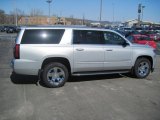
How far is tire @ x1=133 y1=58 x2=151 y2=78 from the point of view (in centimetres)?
909

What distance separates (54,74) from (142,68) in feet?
11.4

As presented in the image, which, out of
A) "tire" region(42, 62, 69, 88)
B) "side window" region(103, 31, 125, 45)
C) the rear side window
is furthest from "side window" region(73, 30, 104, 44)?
"tire" region(42, 62, 69, 88)

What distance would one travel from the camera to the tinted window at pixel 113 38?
27.7 feet

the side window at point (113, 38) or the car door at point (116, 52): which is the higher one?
the side window at point (113, 38)

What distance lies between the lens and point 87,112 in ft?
18.3

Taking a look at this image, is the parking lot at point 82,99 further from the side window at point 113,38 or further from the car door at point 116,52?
the side window at point 113,38

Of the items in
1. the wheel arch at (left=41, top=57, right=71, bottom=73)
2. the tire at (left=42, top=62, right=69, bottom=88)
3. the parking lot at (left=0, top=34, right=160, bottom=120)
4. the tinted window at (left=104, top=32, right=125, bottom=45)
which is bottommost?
the parking lot at (left=0, top=34, right=160, bottom=120)

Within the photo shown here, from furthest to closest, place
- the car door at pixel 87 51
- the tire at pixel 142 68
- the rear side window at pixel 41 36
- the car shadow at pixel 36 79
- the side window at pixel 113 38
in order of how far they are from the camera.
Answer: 1. the tire at pixel 142 68
2. the side window at pixel 113 38
3. the car shadow at pixel 36 79
4. the car door at pixel 87 51
5. the rear side window at pixel 41 36

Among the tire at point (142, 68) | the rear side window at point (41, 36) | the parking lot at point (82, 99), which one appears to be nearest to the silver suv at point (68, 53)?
the rear side window at point (41, 36)

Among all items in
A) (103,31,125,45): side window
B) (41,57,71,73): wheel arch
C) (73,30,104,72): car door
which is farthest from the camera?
(103,31,125,45): side window

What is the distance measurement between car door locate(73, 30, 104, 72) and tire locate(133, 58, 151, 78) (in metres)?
1.56

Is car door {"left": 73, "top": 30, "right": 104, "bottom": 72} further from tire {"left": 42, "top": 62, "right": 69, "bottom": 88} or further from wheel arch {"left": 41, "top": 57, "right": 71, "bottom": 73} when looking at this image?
tire {"left": 42, "top": 62, "right": 69, "bottom": 88}

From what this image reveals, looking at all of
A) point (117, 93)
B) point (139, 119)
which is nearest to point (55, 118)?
point (139, 119)

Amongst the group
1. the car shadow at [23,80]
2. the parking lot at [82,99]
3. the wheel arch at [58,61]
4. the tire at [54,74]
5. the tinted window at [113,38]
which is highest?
the tinted window at [113,38]
